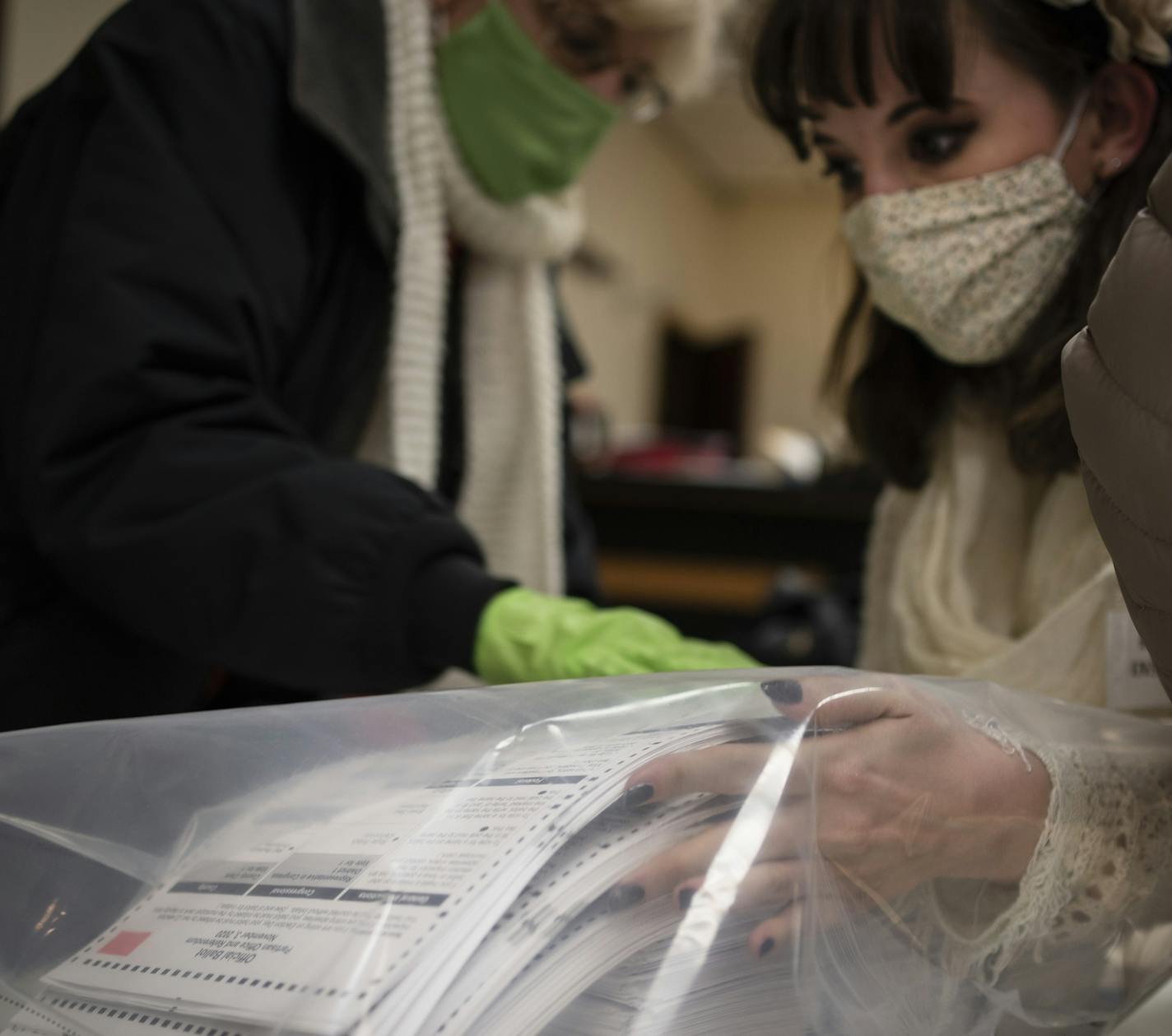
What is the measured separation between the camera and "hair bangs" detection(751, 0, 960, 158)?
2.06 feet

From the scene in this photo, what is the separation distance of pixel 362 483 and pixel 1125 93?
1.77ft

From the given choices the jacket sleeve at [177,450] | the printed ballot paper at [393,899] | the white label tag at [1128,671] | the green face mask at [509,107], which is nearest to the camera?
the printed ballot paper at [393,899]

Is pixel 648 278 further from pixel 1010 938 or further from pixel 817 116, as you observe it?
pixel 1010 938

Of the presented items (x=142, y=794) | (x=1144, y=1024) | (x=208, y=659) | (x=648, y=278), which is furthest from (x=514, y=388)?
(x=648, y=278)

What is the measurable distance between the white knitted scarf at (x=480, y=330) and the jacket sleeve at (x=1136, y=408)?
2.15ft

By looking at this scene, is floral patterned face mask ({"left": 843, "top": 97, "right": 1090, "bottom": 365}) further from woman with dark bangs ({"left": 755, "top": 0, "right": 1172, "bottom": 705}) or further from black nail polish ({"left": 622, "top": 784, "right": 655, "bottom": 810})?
black nail polish ({"left": 622, "top": 784, "right": 655, "bottom": 810})

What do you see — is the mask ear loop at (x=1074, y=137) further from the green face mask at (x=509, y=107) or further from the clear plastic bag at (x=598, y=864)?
the green face mask at (x=509, y=107)

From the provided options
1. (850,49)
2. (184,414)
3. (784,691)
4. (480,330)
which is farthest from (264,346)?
(784,691)

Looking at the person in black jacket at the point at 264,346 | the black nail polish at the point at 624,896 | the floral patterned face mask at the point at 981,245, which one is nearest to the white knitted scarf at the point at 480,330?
the person in black jacket at the point at 264,346

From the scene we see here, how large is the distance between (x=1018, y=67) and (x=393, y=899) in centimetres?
59

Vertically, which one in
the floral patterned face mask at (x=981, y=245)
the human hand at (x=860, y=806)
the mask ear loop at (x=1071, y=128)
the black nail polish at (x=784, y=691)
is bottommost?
the human hand at (x=860, y=806)

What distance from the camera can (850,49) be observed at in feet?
2.14

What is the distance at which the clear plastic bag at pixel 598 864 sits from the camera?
34cm

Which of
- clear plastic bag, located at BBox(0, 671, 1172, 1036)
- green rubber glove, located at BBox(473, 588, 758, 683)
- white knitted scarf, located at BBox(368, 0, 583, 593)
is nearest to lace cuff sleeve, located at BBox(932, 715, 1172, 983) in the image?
clear plastic bag, located at BBox(0, 671, 1172, 1036)
